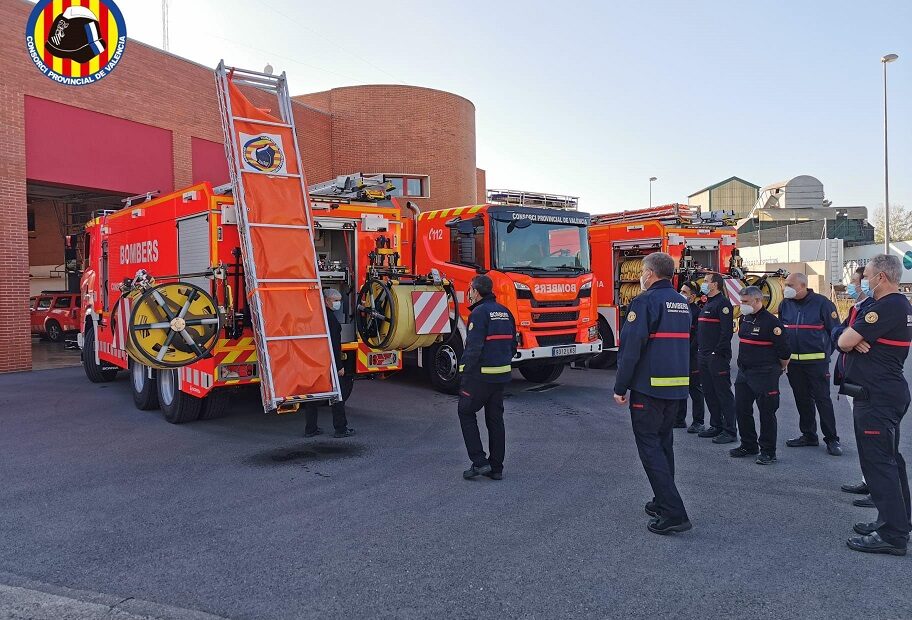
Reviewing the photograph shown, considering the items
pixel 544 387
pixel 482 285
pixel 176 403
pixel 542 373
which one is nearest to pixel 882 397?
pixel 482 285

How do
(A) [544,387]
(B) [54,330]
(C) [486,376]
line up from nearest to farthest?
(C) [486,376], (A) [544,387], (B) [54,330]

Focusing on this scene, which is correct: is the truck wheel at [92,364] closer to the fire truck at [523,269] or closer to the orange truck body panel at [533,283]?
the fire truck at [523,269]

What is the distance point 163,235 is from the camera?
8164 mm

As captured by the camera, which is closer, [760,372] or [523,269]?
[760,372]

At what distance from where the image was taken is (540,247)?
9.87m

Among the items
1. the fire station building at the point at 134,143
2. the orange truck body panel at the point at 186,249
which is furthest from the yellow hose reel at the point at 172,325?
the fire station building at the point at 134,143

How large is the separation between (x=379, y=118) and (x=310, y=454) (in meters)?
19.4

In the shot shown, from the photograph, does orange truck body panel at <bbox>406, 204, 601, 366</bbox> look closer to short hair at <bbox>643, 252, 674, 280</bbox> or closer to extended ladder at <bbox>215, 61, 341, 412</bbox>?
extended ladder at <bbox>215, 61, 341, 412</bbox>

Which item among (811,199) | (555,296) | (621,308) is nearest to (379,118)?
(621,308)

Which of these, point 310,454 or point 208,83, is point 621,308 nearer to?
point 310,454

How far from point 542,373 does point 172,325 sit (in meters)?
6.48

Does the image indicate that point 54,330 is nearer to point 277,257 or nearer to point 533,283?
point 277,257

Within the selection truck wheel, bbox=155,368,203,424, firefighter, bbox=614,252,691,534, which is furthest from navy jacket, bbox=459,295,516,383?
truck wheel, bbox=155,368,203,424

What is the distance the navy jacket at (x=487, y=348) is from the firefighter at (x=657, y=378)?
53.4 inches
